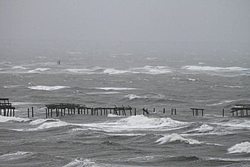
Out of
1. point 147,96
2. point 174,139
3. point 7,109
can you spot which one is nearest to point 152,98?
point 147,96

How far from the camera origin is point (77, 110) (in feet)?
231

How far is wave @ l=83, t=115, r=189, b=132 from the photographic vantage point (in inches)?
2174

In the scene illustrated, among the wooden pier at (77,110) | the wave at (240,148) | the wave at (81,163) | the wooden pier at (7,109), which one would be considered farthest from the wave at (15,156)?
the wooden pier at (7,109)

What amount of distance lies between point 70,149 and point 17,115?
2034 cm

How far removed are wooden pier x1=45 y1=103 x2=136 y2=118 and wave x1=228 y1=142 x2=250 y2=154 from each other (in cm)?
2049

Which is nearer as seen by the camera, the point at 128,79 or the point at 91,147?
the point at 91,147

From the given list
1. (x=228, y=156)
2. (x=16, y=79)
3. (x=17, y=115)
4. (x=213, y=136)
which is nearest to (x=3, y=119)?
(x=17, y=115)

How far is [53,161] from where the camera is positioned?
136 feet

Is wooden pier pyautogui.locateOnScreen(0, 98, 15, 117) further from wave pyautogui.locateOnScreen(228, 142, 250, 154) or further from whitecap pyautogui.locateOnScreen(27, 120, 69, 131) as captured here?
wave pyautogui.locateOnScreen(228, 142, 250, 154)

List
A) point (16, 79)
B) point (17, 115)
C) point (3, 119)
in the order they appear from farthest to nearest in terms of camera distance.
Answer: point (16, 79) → point (17, 115) → point (3, 119)

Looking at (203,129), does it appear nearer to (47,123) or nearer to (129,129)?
(129,129)

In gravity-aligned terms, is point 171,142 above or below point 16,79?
below

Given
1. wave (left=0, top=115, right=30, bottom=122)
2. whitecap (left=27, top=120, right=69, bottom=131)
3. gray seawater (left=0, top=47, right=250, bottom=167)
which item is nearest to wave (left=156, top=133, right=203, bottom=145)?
gray seawater (left=0, top=47, right=250, bottom=167)

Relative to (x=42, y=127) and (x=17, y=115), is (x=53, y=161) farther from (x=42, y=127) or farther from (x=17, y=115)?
(x=17, y=115)
